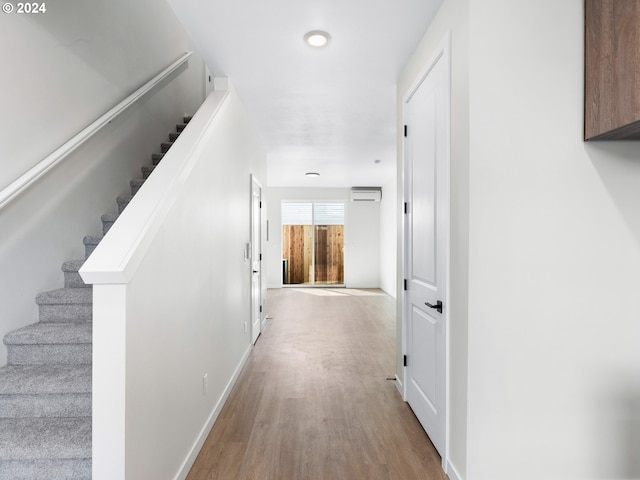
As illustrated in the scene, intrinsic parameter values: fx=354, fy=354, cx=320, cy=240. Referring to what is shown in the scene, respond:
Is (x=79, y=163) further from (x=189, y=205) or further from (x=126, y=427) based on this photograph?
(x=126, y=427)

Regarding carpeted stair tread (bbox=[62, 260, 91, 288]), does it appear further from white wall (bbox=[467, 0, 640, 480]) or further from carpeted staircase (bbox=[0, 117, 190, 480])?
white wall (bbox=[467, 0, 640, 480])

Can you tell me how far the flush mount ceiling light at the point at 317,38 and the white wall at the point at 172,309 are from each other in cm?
81

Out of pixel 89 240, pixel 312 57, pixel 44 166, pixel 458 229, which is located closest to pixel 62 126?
pixel 44 166

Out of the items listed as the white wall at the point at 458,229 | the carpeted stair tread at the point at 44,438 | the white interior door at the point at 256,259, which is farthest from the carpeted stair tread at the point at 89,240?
the white wall at the point at 458,229

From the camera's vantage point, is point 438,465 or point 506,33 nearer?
point 506,33

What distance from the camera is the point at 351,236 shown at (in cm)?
920

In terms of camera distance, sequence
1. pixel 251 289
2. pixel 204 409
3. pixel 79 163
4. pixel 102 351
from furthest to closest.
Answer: pixel 251 289 < pixel 79 163 < pixel 204 409 < pixel 102 351

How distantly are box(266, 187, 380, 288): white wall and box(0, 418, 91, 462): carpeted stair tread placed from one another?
7456mm

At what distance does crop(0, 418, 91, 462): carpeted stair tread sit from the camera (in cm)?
145

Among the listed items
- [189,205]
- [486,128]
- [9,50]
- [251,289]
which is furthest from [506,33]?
[251,289]

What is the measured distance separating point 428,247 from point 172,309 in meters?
1.54

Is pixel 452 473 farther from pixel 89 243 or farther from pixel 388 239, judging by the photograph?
pixel 388 239

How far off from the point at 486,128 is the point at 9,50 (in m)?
2.55

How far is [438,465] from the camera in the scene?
78.3 inches
